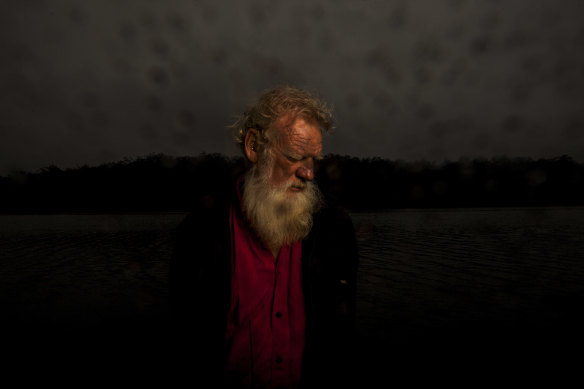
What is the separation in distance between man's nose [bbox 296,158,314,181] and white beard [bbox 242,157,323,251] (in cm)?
9

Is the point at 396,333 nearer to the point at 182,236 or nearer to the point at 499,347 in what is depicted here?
the point at 499,347

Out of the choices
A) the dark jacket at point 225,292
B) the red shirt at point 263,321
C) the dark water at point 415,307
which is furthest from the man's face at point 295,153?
the dark water at point 415,307

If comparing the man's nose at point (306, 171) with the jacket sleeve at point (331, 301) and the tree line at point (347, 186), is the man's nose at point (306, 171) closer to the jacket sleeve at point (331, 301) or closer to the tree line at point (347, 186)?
the jacket sleeve at point (331, 301)

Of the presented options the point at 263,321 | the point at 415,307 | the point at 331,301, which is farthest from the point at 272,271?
the point at 415,307

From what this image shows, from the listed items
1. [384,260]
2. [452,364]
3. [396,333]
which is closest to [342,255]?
[452,364]

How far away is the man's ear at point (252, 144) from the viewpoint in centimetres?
264

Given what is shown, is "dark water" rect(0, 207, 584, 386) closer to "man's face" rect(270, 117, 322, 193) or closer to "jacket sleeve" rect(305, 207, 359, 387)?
"jacket sleeve" rect(305, 207, 359, 387)

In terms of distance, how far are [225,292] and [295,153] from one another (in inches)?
43.4

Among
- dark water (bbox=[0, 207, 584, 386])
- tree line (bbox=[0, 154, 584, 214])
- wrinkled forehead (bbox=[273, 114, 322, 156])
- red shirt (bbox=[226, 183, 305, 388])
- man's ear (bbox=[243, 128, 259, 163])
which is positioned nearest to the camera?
red shirt (bbox=[226, 183, 305, 388])

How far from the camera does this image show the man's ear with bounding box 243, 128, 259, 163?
8.66 feet

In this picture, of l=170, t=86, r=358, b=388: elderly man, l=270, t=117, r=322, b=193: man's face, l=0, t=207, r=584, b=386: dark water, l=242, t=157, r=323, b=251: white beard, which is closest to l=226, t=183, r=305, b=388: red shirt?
l=170, t=86, r=358, b=388: elderly man

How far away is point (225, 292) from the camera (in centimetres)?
210

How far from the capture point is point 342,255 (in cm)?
237

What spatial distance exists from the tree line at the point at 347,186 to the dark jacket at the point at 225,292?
88.5m
